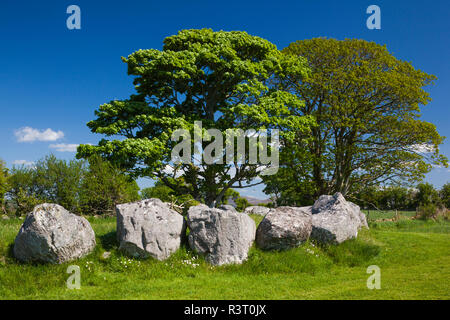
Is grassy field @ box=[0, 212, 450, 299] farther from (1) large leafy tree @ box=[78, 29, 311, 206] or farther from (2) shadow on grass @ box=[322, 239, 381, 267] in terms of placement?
(1) large leafy tree @ box=[78, 29, 311, 206]

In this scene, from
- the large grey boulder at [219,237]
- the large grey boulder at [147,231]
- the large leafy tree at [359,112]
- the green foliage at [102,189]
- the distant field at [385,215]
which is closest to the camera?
the large grey boulder at [147,231]

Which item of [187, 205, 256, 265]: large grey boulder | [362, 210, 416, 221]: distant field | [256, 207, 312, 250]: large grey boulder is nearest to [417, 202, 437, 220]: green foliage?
[362, 210, 416, 221]: distant field

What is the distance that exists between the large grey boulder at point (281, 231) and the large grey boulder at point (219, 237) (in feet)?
3.48

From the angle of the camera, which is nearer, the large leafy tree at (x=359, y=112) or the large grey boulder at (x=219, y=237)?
the large grey boulder at (x=219, y=237)

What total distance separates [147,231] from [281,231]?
4.54m

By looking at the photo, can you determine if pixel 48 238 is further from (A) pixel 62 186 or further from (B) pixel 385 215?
(B) pixel 385 215

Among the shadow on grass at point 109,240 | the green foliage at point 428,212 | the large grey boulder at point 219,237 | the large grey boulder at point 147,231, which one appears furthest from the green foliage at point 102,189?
the green foliage at point 428,212

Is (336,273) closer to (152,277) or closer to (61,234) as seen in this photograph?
(152,277)

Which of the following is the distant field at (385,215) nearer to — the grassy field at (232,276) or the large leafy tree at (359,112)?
the large leafy tree at (359,112)

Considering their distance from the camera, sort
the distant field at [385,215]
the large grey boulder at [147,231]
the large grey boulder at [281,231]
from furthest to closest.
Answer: the distant field at [385,215], the large grey boulder at [281,231], the large grey boulder at [147,231]

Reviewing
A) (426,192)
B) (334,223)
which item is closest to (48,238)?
(334,223)

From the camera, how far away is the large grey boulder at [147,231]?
988 centimetres

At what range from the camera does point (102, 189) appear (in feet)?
46.7

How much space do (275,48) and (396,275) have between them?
675 inches
